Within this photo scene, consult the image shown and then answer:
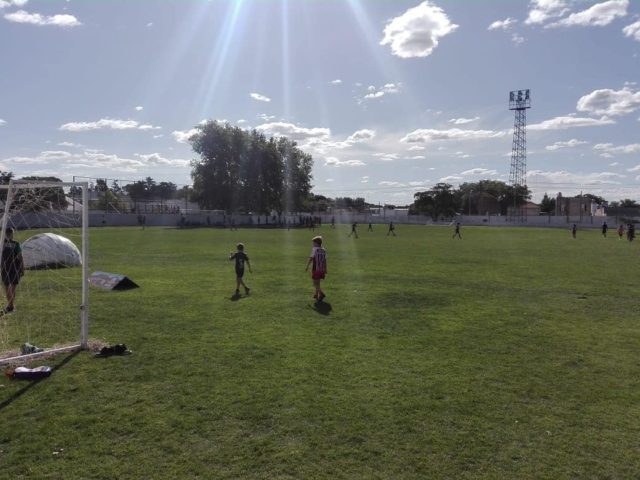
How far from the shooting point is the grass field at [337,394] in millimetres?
→ 4312

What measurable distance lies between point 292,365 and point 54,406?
282 cm

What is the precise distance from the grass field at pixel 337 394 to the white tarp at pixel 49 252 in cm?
660

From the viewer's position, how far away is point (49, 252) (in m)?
17.0

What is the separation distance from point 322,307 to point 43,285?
8.21m

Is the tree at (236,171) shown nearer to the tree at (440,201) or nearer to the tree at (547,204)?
the tree at (440,201)

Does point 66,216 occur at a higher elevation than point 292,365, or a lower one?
higher

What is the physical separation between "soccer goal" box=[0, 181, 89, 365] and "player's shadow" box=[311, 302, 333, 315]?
4.54 m

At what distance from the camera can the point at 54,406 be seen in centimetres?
543

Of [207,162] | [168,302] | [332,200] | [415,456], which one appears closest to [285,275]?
[168,302]

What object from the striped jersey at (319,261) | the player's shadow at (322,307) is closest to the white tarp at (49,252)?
the striped jersey at (319,261)

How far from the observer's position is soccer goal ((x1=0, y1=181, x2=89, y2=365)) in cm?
746

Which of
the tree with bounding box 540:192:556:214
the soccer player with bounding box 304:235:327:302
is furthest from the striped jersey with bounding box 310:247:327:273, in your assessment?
the tree with bounding box 540:192:556:214

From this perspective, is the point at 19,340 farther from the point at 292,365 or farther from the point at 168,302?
the point at 292,365

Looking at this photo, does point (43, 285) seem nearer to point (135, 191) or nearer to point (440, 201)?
point (135, 191)
